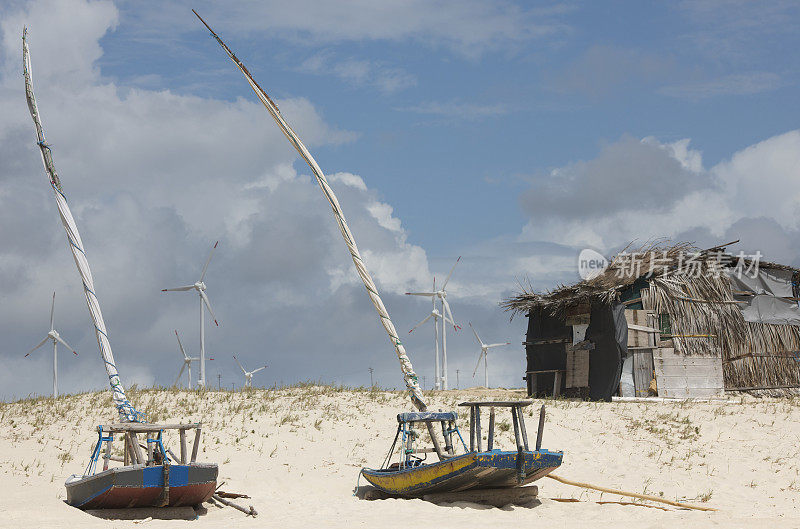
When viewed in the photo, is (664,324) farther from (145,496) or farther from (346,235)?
(145,496)

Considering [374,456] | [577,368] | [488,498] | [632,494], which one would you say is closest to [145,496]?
[488,498]

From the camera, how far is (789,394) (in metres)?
26.1

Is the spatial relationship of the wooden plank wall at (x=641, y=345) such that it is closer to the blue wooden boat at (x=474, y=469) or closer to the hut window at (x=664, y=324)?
the hut window at (x=664, y=324)

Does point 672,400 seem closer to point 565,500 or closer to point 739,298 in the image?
point 739,298

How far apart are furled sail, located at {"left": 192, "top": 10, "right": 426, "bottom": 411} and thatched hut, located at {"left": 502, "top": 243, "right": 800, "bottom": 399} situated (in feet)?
39.3

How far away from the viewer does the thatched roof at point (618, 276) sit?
80.5 feet

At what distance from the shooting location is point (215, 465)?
1282 cm

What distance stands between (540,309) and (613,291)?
11.0 ft

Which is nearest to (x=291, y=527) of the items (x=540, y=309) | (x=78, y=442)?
(x=78, y=442)

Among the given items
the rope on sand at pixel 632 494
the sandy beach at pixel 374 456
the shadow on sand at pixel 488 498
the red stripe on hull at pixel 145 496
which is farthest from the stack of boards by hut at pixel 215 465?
the rope on sand at pixel 632 494

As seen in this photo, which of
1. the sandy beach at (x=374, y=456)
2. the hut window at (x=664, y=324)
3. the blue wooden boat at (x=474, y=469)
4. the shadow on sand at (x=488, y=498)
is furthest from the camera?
the hut window at (x=664, y=324)

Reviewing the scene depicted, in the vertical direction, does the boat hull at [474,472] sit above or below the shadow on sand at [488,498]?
above

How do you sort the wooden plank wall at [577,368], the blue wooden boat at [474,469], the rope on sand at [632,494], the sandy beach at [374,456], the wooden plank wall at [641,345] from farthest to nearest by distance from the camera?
the wooden plank wall at [577,368]
the wooden plank wall at [641,345]
the rope on sand at [632,494]
the blue wooden boat at [474,469]
the sandy beach at [374,456]

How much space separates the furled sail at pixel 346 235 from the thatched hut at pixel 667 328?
12.0 meters
